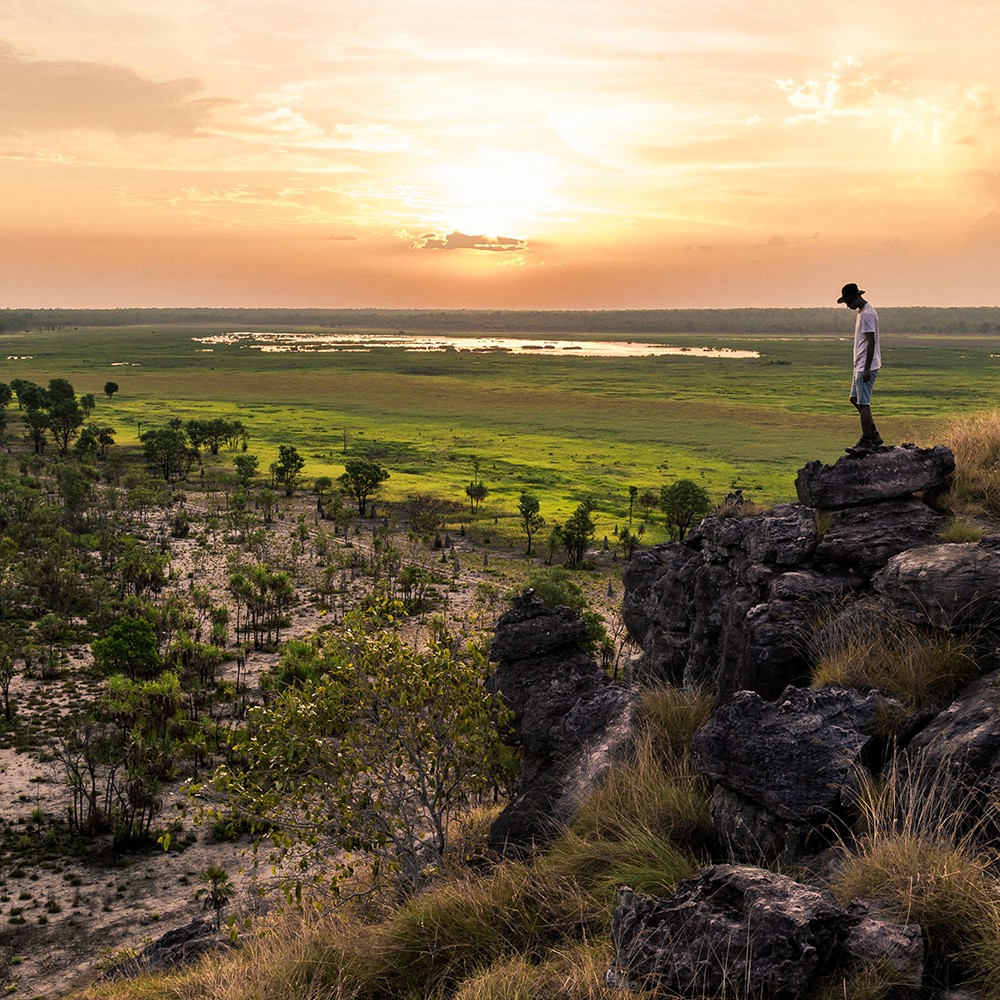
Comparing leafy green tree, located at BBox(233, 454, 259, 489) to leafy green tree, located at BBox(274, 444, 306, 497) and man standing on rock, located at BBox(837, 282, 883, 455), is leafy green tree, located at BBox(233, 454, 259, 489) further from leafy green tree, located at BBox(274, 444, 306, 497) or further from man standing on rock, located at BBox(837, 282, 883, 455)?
man standing on rock, located at BBox(837, 282, 883, 455)

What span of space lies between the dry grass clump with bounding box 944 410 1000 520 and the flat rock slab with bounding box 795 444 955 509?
1.10 feet

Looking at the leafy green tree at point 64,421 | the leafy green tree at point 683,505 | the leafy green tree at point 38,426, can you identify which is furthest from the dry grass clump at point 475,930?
the leafy green tree at point 38,426

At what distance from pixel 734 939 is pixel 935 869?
6.15ft

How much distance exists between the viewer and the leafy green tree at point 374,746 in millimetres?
11773

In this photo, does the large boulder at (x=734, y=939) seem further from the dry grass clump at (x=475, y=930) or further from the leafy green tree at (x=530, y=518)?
the leafy green tree at (x=530, y=518)

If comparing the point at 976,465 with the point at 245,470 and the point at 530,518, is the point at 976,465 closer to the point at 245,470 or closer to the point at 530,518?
the point at 530,518

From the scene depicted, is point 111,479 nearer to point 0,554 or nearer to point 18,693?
point 0,554

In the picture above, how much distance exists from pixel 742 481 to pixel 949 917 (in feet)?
299

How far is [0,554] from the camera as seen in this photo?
55.2m

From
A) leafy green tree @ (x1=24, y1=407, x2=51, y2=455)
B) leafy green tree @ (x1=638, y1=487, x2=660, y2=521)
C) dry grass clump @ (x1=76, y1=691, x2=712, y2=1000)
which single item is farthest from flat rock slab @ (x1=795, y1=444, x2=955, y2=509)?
leafy green tree @ (x1=24, y1=407, x2=51, y2=455)

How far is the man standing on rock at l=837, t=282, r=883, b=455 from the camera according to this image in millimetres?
15242

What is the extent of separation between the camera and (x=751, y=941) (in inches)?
254

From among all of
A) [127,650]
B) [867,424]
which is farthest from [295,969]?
[127,650]

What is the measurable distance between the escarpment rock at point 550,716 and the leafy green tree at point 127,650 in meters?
25.2
